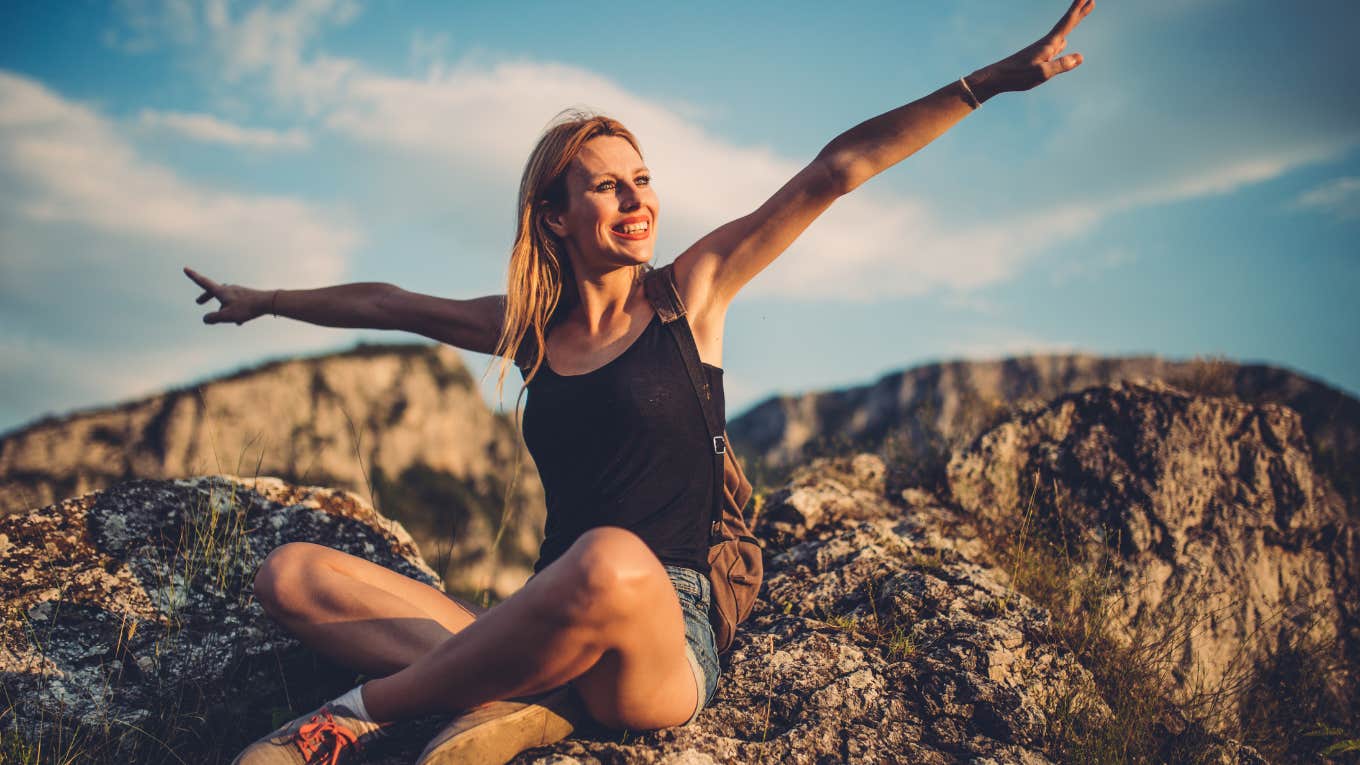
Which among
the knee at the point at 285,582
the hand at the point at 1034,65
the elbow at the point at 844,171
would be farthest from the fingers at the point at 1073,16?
the knee at the point at 285,582

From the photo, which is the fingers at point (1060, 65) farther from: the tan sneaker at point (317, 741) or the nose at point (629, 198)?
the tan sneaker at point (317, 741)

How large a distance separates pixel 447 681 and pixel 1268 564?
5.06 m

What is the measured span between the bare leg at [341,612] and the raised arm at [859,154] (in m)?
1.87

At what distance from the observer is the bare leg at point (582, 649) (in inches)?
100

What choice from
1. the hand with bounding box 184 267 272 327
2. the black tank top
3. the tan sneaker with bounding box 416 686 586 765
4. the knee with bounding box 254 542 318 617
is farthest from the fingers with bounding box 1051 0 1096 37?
the hand with bounding box 184 267 272 327

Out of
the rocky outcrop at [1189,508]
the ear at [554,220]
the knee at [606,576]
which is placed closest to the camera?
the knee at [606,576]

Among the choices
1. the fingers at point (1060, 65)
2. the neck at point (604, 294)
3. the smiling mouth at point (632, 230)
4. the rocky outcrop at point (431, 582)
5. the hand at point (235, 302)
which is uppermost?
the hand at point (235, 302)

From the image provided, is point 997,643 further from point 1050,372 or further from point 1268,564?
point 1050,372

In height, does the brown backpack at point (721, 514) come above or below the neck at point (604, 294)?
below

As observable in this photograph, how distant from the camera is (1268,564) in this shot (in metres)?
5.02

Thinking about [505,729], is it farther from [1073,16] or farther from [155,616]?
[1073,16]

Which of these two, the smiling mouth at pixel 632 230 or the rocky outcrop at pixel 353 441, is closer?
the smiling mouth at pixel 632 230

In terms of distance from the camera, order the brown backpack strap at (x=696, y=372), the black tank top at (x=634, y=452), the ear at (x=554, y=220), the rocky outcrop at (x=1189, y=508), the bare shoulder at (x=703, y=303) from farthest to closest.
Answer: the rocky outcrop at (x=1189, y=508) → the ear at (x=554, y=220) → the bare shoulder at (x=703, y=303) → the brown backpack strap at (x=696, y=372) → the black tank top at (x=634, y=452)

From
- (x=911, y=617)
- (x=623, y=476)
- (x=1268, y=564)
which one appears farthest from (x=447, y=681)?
(x=1268, y=564)
